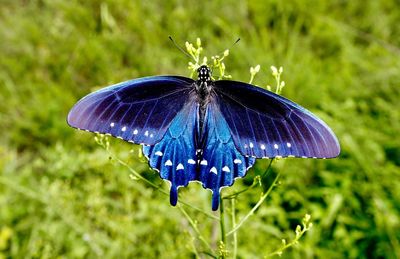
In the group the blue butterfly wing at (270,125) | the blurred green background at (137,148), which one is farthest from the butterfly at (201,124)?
the blurred green background at (137,148)

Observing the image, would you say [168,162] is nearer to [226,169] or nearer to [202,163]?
[202,163]

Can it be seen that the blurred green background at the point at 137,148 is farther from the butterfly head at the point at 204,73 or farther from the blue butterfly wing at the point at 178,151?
the butterfly head at the point at 204,73

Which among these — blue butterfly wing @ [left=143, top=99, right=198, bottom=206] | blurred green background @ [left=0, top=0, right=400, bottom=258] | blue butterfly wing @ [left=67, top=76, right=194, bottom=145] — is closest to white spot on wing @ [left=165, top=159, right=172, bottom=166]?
blue butterfly wing @ [left=143, top=99, right=198, bottom=206]

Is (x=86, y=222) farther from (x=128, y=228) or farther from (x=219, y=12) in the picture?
(x=219, y=12)

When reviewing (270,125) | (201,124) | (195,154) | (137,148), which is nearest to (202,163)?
(195,154)

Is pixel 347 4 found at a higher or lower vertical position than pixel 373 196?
higher

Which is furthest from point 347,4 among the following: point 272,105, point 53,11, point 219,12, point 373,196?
point 272,105

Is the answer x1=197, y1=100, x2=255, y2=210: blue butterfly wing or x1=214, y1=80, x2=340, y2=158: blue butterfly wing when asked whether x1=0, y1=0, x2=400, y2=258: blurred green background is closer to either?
x1=197, y1=100, x2=255, y2=210: blue butterfly wing
